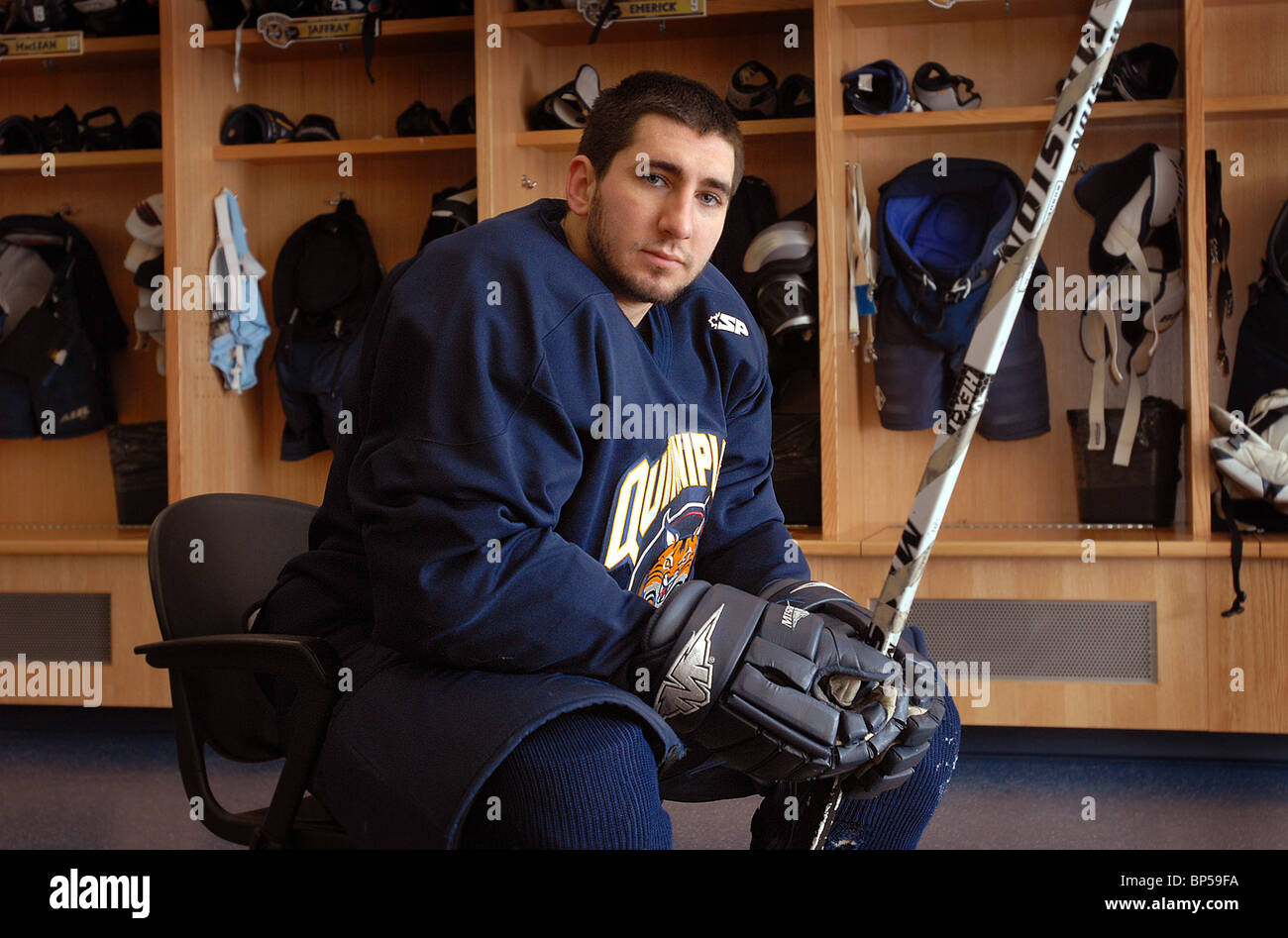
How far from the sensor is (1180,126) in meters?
2.81

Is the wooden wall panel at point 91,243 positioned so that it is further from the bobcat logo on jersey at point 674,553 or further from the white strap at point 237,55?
the bobcat logo on jersey at point 674,553

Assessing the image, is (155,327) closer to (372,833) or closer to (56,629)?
(56,629)

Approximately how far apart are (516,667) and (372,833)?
198 mm

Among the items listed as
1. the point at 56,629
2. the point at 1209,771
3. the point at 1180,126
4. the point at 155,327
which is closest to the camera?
the point at 1209,771

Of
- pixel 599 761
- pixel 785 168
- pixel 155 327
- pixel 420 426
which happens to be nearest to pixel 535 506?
pixel 420 426

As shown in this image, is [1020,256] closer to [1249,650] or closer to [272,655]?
[272,655]

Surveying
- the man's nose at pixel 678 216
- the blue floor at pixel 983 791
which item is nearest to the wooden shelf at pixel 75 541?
the blue floor at pixel 983 791

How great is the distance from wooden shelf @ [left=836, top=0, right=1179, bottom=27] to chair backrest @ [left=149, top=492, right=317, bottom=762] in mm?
2138

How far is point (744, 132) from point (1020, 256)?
6.93 feet

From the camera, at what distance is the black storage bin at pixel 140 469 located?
11.1 ft

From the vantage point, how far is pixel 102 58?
336 cm

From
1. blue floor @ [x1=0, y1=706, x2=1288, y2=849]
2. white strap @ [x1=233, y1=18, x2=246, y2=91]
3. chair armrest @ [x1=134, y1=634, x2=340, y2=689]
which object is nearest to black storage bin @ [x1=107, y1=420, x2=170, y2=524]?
blue floor @ [x1=0, y1=706, x2=1288, y2=849]

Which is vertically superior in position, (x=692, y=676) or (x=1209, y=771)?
(x=692, y=676)

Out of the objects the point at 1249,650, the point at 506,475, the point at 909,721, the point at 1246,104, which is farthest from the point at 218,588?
the point at 1246,104
